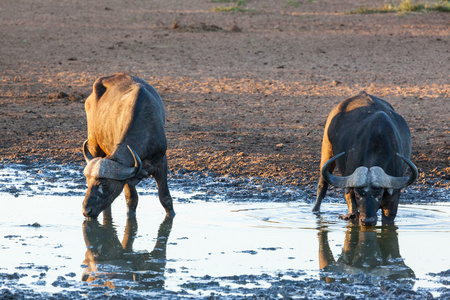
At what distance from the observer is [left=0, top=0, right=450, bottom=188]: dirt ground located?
448 inches

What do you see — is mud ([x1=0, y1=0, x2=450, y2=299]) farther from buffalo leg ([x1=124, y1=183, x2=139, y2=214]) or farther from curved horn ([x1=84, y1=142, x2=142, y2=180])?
curved horn ([x1=84, y1=142, x2=142, y2=180])

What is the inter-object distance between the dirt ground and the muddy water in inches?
71.8

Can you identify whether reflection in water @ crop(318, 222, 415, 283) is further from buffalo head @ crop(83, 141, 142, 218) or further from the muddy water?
buffalo head @ crop(83, 141, 142, 218)

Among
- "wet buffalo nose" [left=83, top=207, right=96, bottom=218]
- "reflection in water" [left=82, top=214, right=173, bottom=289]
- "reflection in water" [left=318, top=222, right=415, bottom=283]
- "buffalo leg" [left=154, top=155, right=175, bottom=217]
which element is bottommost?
"reflection in water" [left=82, top=214, right=173, bottom=289]

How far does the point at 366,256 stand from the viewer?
6918 mm

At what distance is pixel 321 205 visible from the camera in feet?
29.6

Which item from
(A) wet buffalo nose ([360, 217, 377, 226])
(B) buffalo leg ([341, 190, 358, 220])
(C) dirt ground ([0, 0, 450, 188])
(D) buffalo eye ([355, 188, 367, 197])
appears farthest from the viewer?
(C) dirt ground ([0, 0, 450, 188])

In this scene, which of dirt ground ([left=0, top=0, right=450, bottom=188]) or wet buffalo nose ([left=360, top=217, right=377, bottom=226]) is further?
dirt ground ([left=0, top=0, right=450, bottom=188])

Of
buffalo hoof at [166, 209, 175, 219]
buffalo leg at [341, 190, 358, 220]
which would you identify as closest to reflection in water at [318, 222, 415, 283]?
buffalo leg at [341, 190, 358, 220]

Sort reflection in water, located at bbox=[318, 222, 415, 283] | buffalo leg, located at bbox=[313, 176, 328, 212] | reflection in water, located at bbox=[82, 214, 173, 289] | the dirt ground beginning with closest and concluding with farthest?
1. reflection in water, located at bbox=[82, 214, 173, 289]
2. reflection in water, located at bbox=[318, 222, 415, 283]
3. buffalo leg, located at bbox=[313, 176, 328, 212]
4. the dirt ground

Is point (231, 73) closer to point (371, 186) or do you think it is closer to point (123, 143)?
point (123, 143)

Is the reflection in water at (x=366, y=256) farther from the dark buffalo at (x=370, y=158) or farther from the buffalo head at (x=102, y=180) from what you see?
the buffalo head at (x=102, y=180)

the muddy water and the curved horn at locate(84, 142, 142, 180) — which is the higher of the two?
the curved horn at locate(84, 142, 142, 180)

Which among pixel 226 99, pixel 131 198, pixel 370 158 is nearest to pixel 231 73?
pixel 226 99
